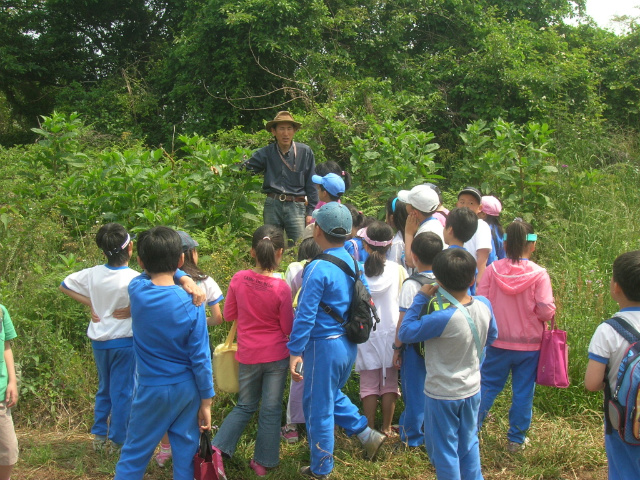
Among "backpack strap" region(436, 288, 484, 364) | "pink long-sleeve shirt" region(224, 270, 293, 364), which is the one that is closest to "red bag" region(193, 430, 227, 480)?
"pink long-sleeve shirt" region(224, 270, 293, 364)

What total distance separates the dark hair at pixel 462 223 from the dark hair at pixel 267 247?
1.18 m

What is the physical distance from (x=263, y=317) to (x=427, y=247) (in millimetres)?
1150

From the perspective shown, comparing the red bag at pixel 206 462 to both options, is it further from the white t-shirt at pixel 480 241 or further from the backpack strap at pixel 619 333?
the white t-shirt at pixel 480 241

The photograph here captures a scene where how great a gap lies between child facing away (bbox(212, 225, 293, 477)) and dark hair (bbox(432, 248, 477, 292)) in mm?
1083

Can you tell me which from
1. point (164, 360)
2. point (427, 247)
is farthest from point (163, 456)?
point (427, 247)

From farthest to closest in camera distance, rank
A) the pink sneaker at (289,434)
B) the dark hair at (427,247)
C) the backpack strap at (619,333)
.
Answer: the pink sneaker at (289,434)
the dark hair at (427,247)
the backpack strap at (619,333)

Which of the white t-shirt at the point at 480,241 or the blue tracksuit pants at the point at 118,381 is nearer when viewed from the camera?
the blue tracksuit pants at the point at 118,381

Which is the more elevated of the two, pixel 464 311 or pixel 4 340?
pixel 464 311

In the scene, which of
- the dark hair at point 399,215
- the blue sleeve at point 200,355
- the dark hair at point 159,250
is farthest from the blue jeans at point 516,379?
the dark hair at point 159,250

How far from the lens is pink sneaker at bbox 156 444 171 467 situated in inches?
156

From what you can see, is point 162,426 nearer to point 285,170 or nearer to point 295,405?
point 295,405

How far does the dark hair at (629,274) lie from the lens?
9.11ft

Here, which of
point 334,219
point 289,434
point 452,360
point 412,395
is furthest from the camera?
point 289,434

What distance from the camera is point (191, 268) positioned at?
3842 millimetres
